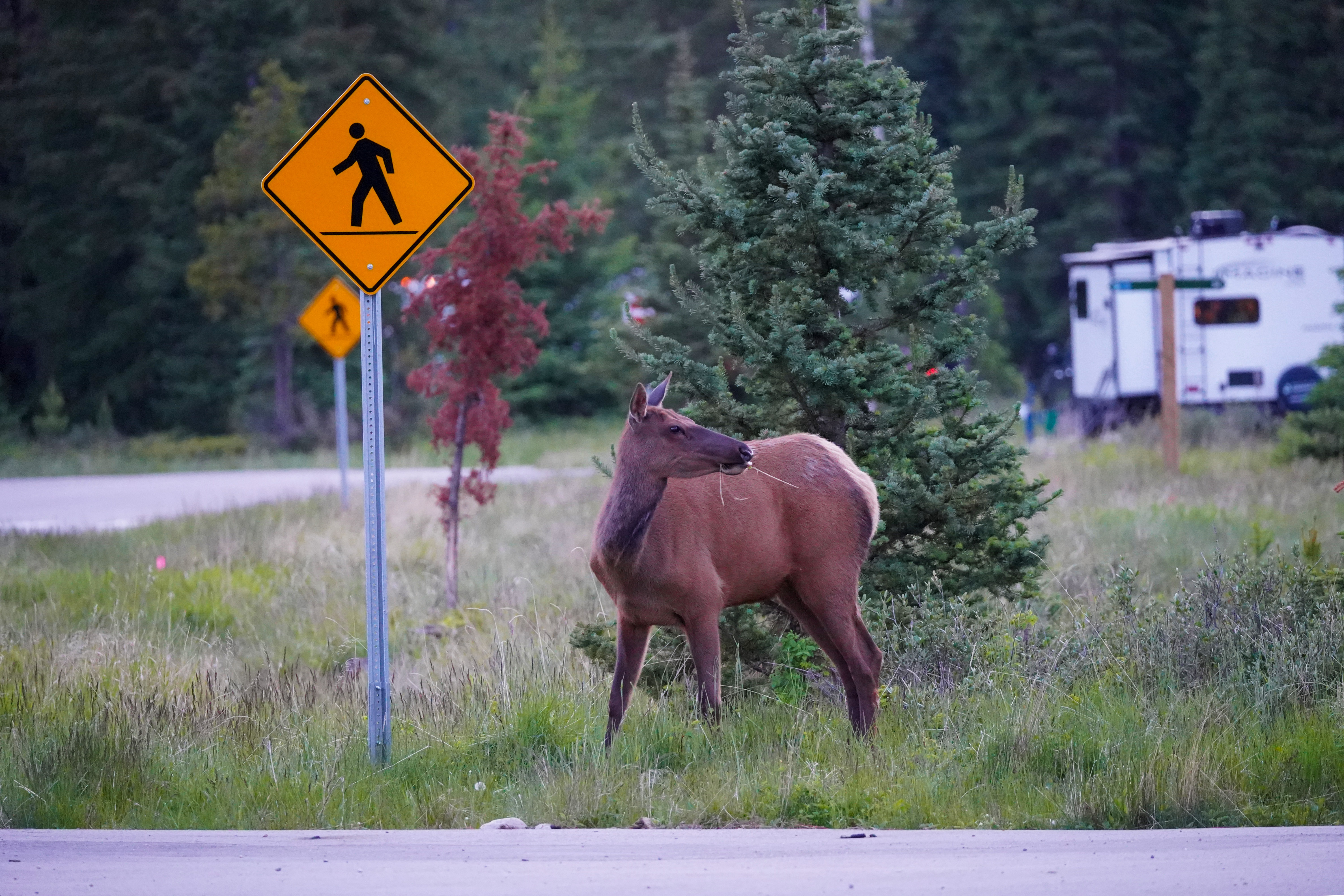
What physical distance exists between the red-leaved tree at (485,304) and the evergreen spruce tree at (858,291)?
407cm

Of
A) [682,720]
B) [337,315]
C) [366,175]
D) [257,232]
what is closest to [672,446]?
[682,720]

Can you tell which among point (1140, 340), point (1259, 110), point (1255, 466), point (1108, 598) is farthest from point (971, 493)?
point (1259, 110)

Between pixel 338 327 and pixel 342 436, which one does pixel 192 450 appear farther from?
pixel 342 436

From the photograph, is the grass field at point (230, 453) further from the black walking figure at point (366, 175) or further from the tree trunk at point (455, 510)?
the black walking figure at point (366, 175)

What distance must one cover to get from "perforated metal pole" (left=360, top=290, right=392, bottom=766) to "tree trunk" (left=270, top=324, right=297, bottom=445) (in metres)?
33.0

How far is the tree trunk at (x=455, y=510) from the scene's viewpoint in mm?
13719

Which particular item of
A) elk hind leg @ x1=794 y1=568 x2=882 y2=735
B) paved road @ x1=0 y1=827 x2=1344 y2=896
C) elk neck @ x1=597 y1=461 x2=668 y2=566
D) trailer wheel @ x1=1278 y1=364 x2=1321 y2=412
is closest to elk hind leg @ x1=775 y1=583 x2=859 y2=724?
elk hind leg @ x1=794 y1=568 x2=882 y2=735

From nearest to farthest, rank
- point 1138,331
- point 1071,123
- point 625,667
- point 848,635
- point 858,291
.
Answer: point 625,667 → point 848,635 → point 858,291 → point 1138,331 → point 1071,123

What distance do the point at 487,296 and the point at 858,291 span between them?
468 centimetres

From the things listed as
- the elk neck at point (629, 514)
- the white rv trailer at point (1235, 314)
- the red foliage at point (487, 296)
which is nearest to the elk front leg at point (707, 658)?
the elk neck at point (629, 514)

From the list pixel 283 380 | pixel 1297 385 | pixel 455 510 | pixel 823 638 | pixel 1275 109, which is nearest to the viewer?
pixel 823 638

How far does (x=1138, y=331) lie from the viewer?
29.5 metres

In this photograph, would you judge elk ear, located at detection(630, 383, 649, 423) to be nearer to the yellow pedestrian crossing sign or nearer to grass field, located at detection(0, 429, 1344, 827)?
the yellow pedestrian crossing sign

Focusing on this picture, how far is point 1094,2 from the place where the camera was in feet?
159
